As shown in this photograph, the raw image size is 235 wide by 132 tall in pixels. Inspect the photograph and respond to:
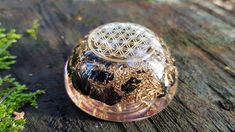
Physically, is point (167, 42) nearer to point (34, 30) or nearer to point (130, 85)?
point (130, 85)

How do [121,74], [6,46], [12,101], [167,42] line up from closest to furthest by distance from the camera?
[121,74]
[12,101]
[6,46]
[167,42]

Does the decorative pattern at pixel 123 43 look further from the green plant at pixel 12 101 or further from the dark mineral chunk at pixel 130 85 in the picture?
the green plant at pixel 12 101

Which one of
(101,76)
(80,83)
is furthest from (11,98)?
(101,76)

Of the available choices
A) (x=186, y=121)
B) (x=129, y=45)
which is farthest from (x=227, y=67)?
(x=129, y=45)

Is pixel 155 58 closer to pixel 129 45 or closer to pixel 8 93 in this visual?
pixel 129 45

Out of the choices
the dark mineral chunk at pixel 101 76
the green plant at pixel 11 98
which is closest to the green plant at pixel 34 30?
the green plant at pixel 11 98
